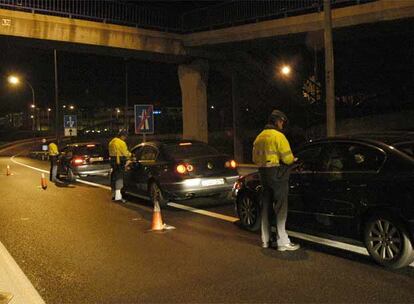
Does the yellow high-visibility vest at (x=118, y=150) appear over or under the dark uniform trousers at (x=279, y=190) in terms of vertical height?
over

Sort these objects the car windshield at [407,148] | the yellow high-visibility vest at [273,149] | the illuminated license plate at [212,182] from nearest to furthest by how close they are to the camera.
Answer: the car windshield at [407,148] → the yellow high-visibility vest at [273,149] → the illuminated license plate at [212,182]

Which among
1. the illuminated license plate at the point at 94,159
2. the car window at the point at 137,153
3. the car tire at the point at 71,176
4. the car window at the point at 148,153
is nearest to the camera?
the car window at the point at 148,153

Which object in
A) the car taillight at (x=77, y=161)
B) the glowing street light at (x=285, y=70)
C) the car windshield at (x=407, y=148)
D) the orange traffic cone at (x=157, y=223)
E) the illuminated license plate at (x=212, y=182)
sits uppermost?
the glowing street light at (x=285, y=70)

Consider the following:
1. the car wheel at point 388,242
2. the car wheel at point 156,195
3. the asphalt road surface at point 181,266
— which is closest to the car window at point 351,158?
the car wheel at point 388,242

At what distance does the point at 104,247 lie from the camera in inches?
299

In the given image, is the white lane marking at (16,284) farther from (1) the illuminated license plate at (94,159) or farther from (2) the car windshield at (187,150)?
(1) the illuminated license plate at (94,159)

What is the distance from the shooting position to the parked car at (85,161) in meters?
18.5

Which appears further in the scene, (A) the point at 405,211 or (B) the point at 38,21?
(B) the point at 38,21

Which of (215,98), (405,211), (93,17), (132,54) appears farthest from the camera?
(215,98)

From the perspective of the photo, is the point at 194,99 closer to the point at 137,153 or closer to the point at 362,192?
the point at 137,153

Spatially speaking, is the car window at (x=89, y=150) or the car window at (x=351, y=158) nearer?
the car window at (x=351, y=158)

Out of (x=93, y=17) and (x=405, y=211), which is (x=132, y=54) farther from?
(x=405, y=211)

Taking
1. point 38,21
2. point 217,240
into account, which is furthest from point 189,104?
point 217,240

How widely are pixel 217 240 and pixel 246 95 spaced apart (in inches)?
942
